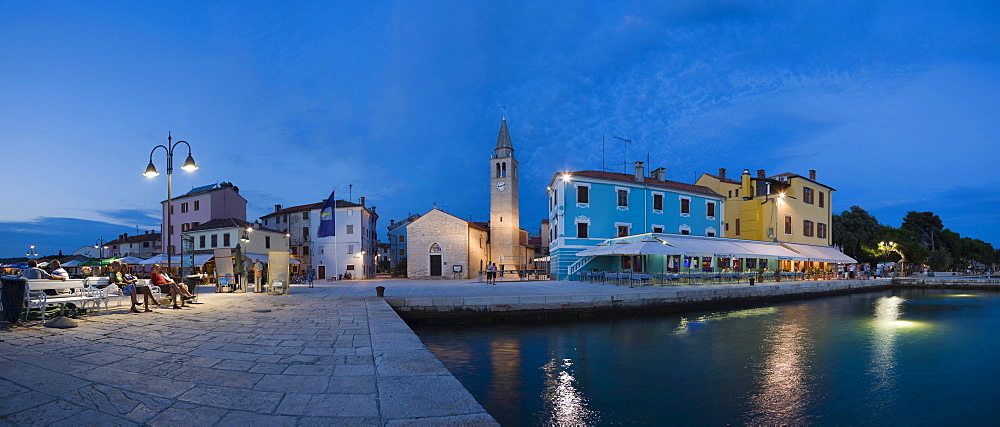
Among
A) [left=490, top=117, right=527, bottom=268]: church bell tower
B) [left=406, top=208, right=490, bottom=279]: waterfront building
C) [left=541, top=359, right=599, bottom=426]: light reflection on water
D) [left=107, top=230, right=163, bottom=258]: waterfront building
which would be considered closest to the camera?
[left=541, top=359, right=599, bottom=426]: light reflection on water

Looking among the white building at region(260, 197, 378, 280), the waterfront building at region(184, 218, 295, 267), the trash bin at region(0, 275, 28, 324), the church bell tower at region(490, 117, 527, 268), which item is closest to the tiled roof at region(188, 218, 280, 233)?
the waterfront building at region(184, 218, 295, 267)

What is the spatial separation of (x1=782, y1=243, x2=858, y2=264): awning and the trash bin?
36.3 meters

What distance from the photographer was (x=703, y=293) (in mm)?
20719

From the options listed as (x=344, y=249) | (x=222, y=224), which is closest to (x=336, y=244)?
(x=344, y=249)

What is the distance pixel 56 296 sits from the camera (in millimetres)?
Answer: 9328

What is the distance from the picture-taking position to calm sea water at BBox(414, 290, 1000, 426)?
7.63m

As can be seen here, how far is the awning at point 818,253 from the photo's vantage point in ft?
107

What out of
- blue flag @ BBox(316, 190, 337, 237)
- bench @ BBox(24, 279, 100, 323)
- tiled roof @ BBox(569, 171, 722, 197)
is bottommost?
bench @ BBox(24, 279, 100, 323)

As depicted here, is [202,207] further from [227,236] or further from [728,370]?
[728,370]

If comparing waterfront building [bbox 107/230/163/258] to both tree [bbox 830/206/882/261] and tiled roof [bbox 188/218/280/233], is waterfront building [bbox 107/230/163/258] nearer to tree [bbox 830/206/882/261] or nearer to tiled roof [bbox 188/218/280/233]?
tiled roof [bbox 188/218/280/233]

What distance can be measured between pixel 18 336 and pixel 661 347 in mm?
12447

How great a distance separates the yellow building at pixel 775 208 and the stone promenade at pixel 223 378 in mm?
34261

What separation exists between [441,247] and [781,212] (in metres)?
25.7

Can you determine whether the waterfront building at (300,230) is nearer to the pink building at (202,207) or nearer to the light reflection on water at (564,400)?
the pink building at (202,207)
